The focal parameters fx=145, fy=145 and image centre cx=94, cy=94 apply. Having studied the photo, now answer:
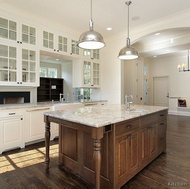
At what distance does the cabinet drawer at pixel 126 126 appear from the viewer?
178 cm

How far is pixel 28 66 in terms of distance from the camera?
369 cm

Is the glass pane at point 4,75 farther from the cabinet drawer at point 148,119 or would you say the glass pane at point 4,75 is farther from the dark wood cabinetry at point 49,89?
the dark wood cabinetry at point 49,89

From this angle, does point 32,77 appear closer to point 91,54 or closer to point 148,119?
point 91,54

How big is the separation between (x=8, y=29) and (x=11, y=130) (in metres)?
2.27

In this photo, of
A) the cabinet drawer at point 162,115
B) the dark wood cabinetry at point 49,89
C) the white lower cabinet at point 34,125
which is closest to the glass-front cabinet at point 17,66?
the white lower cabinet at point 34,125

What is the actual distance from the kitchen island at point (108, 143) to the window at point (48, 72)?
6.11 metres

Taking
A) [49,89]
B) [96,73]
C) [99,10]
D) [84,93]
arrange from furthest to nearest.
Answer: [49,89] < [84,93] < [96,73] < [99,10]

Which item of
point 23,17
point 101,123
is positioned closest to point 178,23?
point 101,123

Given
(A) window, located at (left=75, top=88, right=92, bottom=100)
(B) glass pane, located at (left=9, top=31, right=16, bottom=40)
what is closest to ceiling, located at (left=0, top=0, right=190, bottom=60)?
(B) glass pane, located at (left=9, top=31, right=16, bottom=40)

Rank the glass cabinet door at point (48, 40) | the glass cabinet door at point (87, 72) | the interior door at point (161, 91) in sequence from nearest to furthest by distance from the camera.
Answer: the glass cabinet door at point (48, 40), the glass cabinet door at point (87, 72), the interior door at point (161, 91)

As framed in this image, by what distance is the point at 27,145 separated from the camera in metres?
3.40

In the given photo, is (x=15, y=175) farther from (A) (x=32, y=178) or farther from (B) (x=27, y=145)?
(B) (x=27, y=145)

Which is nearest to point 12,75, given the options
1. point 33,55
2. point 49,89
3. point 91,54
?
point 33,55

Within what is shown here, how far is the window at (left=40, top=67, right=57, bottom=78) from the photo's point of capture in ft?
25.8
